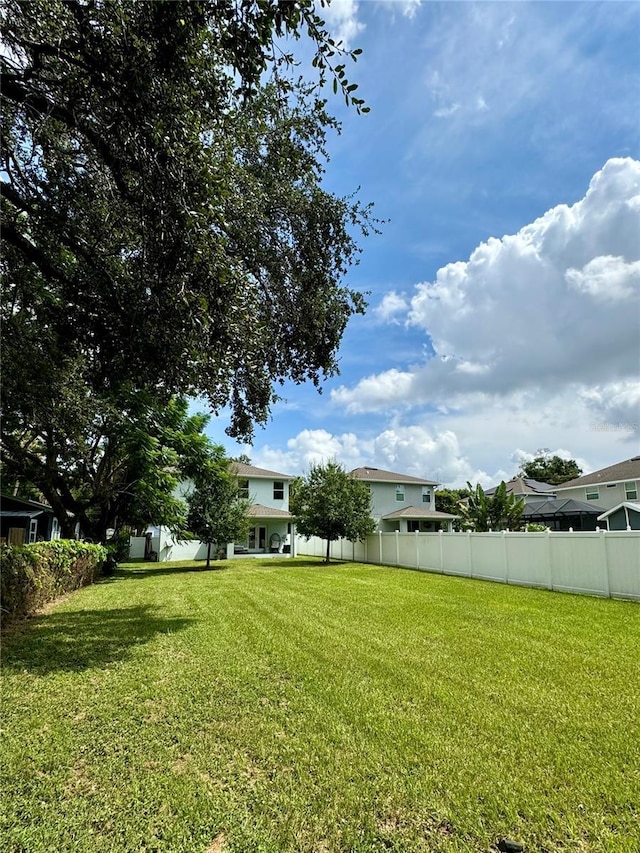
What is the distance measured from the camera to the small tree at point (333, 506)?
903 inches

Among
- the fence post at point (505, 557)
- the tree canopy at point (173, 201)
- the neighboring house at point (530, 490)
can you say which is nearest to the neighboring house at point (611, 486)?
the neighboring house at point (530, 490)

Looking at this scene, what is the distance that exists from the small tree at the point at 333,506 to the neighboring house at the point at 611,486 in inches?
600

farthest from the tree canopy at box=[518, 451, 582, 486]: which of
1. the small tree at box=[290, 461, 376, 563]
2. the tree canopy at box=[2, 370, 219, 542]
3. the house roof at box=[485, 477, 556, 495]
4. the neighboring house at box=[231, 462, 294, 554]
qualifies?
the tree canopy at box=[2, 370, 219, 542]

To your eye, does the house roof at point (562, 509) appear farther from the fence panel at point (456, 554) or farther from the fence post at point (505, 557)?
the fence post at point (505, 557)

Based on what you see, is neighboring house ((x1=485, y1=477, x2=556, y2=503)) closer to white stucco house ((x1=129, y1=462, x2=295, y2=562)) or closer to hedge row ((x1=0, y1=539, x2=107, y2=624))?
white stucco house ((x1=129, y1=462, x2=295, y2=562))

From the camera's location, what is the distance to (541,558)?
12.8 meters

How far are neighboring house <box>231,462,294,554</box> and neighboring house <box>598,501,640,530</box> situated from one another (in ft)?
59.8

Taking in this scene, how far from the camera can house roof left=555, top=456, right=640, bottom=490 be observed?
96.1 feet

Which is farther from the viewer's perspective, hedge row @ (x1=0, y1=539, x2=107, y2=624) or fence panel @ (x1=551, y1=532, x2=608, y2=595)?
fence panel @ (x1=551, y1=532, x2=608, y2=595)

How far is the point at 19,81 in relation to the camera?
16.5ft

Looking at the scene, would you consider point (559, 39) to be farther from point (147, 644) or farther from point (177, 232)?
point (147, 644)

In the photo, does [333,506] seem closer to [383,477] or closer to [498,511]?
[498,511]

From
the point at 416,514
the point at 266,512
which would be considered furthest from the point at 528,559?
the point at 266,512

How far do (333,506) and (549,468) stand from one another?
49.1m
